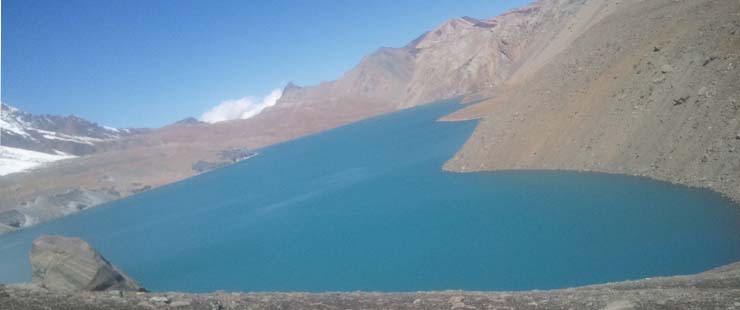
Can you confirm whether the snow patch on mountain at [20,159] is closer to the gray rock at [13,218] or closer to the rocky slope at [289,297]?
the gray rock at [13,218]

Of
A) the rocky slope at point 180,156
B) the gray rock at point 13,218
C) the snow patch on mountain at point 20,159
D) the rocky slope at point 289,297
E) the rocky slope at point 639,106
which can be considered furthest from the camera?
the snow patch on mountain at point 20,159

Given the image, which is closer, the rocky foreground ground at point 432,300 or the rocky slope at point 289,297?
the rocky foreground ground at point 432,300

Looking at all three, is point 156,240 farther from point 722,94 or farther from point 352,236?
point 722,94

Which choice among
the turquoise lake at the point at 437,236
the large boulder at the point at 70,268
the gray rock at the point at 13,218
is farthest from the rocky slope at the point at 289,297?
the gray rock at the point at 13,218

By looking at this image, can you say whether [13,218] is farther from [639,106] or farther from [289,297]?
[639,106]

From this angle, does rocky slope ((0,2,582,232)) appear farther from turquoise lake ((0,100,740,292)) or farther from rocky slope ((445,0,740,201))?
rocky slope ((445,0,740,201))

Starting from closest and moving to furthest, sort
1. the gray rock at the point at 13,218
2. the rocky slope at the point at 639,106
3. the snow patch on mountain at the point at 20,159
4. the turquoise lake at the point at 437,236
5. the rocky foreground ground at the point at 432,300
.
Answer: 1. the rocky foreground ground at the point at 432,300
2. the turquoise lake at the point at 437,236
3. the rocky slope at the point at 639,106
4. the gray rock at the point at 13,218
5. the snow patch on mountain at the point at 20,159

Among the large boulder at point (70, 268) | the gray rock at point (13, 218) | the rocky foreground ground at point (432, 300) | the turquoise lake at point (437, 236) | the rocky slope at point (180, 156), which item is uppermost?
the rocky slope at point (180, 156)
